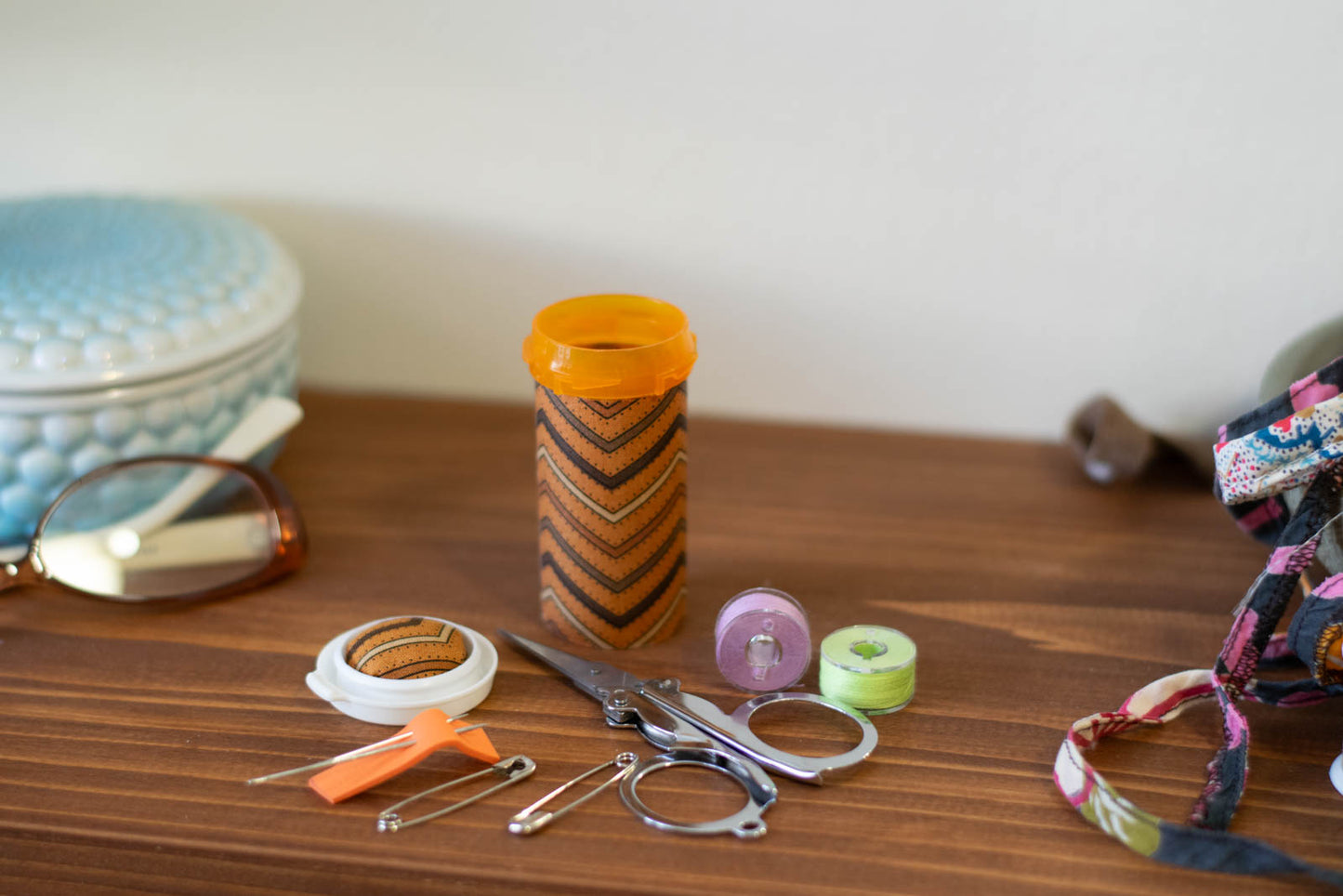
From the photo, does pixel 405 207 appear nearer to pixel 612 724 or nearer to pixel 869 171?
pixel 869 171

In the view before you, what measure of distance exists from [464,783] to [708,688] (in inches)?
4.6

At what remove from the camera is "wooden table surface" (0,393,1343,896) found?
0.42 metres

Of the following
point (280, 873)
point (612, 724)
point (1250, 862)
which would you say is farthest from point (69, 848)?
point (1250, 862)

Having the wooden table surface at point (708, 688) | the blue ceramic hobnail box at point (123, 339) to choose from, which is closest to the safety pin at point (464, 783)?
the wooden table surface at point (708, 688)

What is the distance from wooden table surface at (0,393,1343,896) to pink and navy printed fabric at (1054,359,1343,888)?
Result: 1 cm

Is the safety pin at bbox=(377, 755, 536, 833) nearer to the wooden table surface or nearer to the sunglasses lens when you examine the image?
the wooden table surface

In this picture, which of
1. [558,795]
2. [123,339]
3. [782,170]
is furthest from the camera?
[782,170]

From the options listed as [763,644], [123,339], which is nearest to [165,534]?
[123,339]

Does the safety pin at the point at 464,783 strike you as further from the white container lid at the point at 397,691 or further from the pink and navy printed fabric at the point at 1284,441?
the pink and navy printed fabric at the point at 1284,441

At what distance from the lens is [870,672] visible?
1.60ft

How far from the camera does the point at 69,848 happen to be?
0.44 meters

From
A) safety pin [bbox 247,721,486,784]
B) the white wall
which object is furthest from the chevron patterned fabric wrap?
the white wall

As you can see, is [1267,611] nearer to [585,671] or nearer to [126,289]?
[585,671]

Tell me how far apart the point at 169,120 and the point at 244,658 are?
1.25 feet
